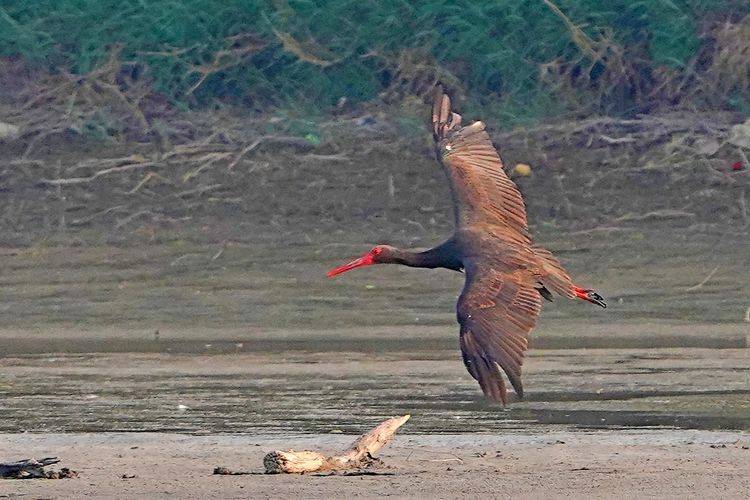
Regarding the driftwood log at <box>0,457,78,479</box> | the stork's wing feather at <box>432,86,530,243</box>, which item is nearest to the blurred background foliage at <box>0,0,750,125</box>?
the stork's wing feather at <box>432,86,530,243</box>

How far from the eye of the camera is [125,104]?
562 inches

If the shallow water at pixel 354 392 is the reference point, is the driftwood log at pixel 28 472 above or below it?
above

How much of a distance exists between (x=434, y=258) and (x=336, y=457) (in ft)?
6.25

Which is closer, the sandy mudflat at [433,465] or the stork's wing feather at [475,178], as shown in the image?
the sandy mudflat at [433,465]

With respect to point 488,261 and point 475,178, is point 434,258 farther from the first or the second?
point 488,261

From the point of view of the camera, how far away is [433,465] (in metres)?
7.45

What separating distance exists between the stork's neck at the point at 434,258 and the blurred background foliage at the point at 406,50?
4.62 metres

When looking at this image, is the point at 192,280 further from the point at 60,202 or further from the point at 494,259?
the point at 494,259

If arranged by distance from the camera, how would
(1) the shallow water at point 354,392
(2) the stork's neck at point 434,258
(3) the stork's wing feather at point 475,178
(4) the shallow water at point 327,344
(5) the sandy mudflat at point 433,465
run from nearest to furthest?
1. (5) the sandy mudflat at point 433,465
2. (1) the shallow water at point 354,392
3. (4) the shallow water at point 327,344
4. (2) the stork's neck at point 434,258
5. (3) the stork's wing feather at point 475,178

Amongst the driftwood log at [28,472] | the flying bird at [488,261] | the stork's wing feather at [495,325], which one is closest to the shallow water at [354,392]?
the flying bird at [488,261]

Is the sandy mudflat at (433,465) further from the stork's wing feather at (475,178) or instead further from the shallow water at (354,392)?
the stork's wing feather at (475,178)

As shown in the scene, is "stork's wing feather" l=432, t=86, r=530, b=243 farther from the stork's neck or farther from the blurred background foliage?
the blurred background foliage

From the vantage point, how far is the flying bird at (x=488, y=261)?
7.15 m

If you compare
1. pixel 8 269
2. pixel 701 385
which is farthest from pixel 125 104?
pixel 701 385
